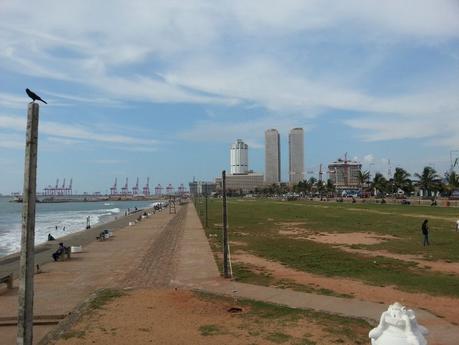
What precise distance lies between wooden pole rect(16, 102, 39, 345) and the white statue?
3654 millimetres

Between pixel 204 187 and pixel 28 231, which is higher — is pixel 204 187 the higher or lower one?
the higher one

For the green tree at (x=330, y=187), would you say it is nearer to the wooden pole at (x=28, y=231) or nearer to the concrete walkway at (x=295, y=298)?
the concrete walkway at (x=295, y=298)

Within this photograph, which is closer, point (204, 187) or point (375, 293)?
point (375, 293)

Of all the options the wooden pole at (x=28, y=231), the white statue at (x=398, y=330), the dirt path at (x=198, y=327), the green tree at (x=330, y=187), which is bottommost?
the dirt path at (x=198, y=327)

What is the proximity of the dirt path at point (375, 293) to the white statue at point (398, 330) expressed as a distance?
6266mm

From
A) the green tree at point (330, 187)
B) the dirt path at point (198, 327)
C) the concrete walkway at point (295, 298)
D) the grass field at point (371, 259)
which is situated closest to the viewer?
the dirt path at point (198, 327)

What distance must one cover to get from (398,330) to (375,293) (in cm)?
901

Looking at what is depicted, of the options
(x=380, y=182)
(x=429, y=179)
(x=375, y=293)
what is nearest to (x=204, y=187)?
(x=375, y=293)

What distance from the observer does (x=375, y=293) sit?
13711 millimetres

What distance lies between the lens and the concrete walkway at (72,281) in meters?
12.5

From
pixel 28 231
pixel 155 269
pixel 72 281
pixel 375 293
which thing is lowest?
pixel 72 281

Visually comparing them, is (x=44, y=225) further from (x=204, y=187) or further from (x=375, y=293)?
(x=375, y=293)

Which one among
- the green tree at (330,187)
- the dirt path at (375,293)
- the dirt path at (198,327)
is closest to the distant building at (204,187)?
the dirt path at (375,293)

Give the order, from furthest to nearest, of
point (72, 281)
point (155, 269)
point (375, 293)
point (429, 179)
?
point (429, 179), point (155, 269), point (72, 281), point (375, 293)
